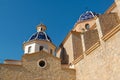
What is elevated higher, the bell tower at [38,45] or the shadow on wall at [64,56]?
the bell tower at [38,45]

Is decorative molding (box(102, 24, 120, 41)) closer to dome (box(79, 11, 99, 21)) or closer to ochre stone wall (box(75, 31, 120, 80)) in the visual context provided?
ochre stone wall (box(75, 31, 120, 80))

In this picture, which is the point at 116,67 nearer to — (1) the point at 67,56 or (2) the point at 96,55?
(2) the point at 96,55

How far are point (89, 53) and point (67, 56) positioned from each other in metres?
5.99

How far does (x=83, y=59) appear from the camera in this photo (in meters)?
12.6

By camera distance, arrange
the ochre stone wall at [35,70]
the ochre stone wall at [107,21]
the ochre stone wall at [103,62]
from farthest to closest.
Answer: the ochre stone wall at [35,70] < the ochre stone wall at [107,21] < the ochre stone wall at [103,62]

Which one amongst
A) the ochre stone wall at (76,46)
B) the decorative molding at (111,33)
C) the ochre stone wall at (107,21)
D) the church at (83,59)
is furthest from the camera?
the ochre stone wall at (76,46)

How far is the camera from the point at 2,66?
12203 millimetres

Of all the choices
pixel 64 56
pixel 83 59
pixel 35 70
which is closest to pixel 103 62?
pixel 83 59

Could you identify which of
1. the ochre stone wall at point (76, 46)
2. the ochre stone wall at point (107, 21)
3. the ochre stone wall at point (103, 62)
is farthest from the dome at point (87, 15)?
the ochre stone wall at point (103, 62)

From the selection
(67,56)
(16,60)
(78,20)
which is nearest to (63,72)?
(67,56)

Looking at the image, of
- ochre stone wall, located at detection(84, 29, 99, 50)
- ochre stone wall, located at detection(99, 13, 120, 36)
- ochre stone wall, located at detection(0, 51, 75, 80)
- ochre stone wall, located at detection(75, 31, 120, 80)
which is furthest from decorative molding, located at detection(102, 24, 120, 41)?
ochre stone wall, located at detection(0, 51, 75, 80)

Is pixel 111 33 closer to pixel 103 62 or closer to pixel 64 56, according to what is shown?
pixel 103 62

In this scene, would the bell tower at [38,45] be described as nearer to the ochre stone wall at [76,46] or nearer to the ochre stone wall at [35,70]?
the ochre stone wall at [76,46]

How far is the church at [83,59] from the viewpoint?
31.2 feet
